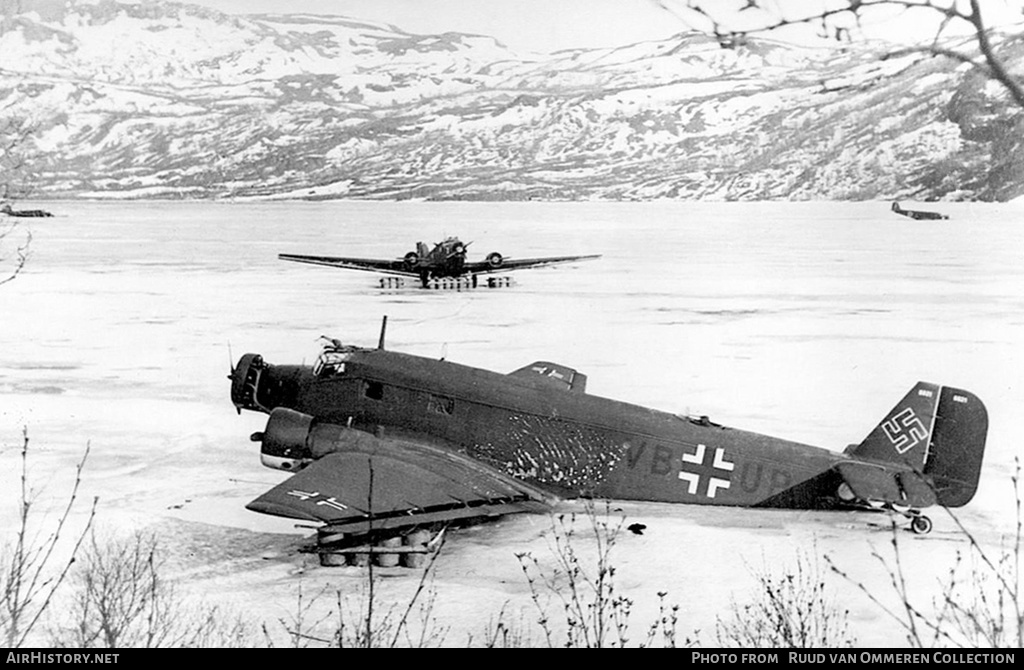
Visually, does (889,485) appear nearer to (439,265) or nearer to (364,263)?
(439,265)

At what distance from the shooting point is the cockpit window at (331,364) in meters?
5.42

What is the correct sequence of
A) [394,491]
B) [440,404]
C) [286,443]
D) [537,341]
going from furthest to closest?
[537,341] → [440,404] → [286,443] → [394,491]

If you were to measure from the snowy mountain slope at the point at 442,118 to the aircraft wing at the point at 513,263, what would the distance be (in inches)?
17.3

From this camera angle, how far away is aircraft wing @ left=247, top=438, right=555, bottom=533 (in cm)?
429

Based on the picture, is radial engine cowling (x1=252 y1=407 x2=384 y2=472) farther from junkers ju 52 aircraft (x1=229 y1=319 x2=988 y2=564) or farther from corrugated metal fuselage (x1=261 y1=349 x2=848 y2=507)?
corrugated metal fuselage (x1=261 y1=349 x2=848 y2=507)

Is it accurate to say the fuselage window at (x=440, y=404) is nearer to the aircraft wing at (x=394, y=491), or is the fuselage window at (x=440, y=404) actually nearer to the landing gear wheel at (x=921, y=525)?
the aircraft wing at (x=394, y=491)

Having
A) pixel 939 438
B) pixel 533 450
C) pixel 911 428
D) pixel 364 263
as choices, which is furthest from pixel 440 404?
pixel 939 438

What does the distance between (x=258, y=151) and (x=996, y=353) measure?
→ 485 centimetres

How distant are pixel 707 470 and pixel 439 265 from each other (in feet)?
8.87

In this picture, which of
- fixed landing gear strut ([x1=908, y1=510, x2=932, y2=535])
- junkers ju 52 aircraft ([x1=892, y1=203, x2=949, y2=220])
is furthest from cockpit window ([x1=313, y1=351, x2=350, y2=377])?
junkers ju 52 aircraft ([x1=892, y1=203, x2=949, y2=220])

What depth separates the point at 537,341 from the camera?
595 centimetres

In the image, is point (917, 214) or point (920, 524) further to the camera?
point (917, 214)

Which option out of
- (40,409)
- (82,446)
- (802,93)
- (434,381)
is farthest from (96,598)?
(802,93)

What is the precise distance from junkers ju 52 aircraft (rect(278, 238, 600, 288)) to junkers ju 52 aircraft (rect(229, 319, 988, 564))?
1091mm
